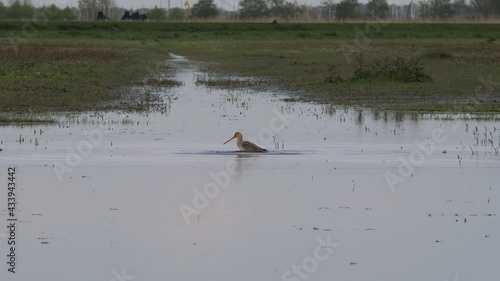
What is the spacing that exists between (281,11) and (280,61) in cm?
7060

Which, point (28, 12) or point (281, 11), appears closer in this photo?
point (28, 12)

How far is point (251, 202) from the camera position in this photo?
38.8ft

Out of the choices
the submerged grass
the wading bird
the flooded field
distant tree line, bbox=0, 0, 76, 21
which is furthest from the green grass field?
distant tree line, bbox=0, 0, 76, 21

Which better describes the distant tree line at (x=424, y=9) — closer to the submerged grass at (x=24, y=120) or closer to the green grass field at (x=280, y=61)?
the green grass field at (x=280, y=61)

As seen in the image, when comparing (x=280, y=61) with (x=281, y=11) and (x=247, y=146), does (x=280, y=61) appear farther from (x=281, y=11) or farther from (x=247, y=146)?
(x=281, y=11)

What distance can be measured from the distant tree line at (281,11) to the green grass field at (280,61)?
87.4ft

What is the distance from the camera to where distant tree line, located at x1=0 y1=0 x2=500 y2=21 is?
348 ft

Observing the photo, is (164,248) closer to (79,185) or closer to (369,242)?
(369,242)

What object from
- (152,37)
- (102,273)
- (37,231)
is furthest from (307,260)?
(152,37)

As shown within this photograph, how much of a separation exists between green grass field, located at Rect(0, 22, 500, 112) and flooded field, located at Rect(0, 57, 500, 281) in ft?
18.1

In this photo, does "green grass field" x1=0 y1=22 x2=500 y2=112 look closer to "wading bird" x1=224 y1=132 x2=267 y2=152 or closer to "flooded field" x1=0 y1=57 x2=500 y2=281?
"flooded field" x1=0 y1=57 x2=500 y2=281

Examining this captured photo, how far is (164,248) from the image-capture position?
9383mm

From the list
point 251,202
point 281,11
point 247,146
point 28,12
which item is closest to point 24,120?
point 247,146

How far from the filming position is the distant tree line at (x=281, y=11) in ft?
348
